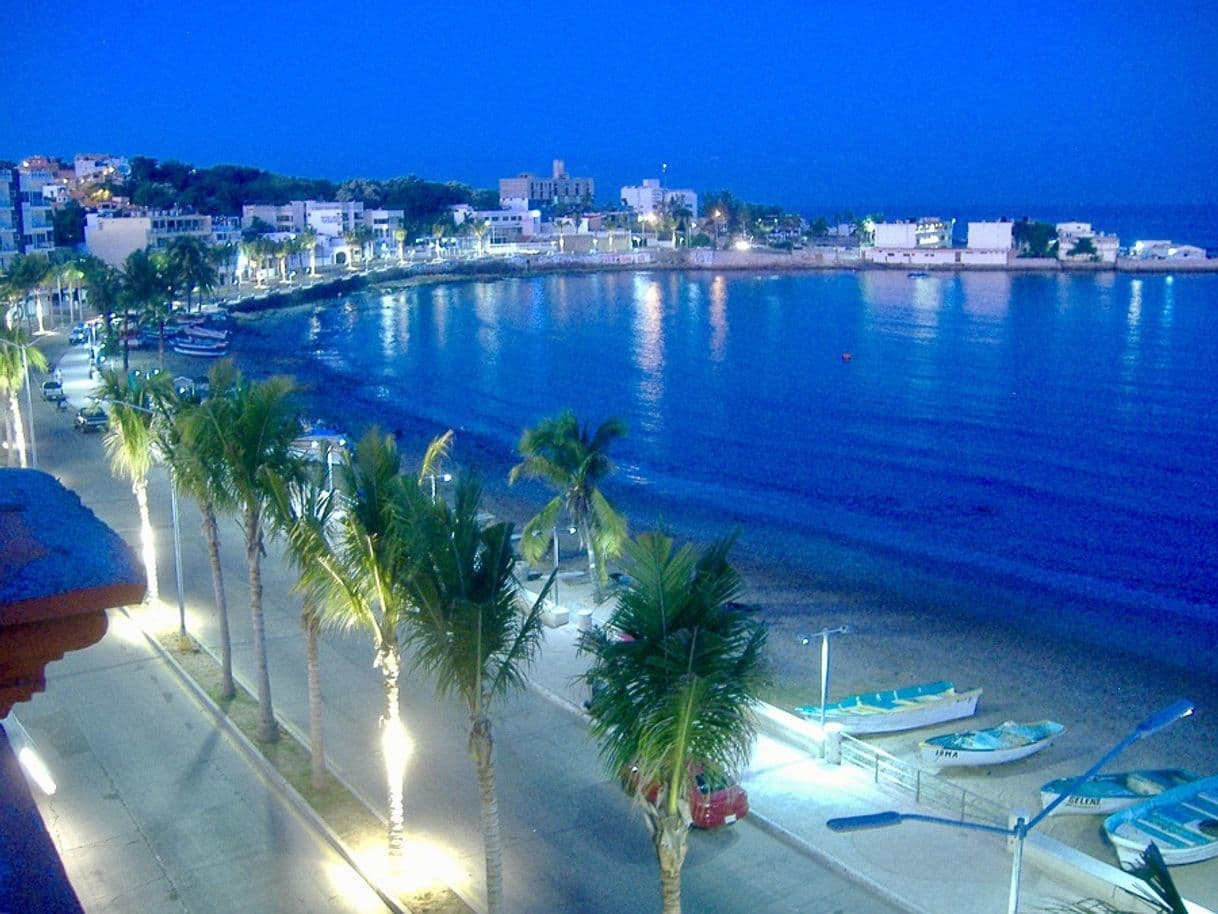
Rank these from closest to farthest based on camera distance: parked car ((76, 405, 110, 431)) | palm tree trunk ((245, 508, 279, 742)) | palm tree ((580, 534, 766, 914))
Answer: palm tree ((580, 534, 766, 914)), palm tree trunk ((245, 508, 279, 742)), parked car ((76, 405, 110, 431))

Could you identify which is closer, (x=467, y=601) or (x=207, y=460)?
(x=467, y=601)

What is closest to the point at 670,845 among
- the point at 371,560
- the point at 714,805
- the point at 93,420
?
the point at 371,560

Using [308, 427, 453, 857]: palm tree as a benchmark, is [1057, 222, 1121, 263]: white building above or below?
above

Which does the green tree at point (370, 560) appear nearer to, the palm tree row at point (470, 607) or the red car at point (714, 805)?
the palm tree row at point (470, 607)

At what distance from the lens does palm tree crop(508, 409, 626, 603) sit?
2348 centimetres

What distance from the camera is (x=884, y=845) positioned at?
44.3 ft

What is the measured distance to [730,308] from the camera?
349ft

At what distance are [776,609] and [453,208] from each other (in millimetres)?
158164

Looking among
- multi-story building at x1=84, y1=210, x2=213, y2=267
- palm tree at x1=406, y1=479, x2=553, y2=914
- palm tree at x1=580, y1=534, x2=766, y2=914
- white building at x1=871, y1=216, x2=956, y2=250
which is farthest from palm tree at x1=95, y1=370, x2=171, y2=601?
white building at x1=871, y1=216, x2=956, y2=250

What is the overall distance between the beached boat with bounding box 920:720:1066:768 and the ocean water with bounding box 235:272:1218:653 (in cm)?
964

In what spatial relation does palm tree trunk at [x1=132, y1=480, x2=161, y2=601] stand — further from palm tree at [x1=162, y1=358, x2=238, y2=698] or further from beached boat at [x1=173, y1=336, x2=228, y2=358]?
beached boat at [x1=173, y1=336, x2=228, y2=358]

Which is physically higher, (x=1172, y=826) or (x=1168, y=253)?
(x=1168, y=253)

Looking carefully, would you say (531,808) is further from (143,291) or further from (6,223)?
(6,223)

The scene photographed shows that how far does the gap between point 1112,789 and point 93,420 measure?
3647 centimetres
